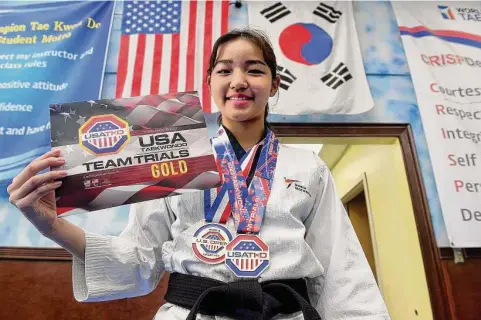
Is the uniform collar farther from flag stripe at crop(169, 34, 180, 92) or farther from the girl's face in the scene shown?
flag stripe at crop(169, 34, 180, 92)

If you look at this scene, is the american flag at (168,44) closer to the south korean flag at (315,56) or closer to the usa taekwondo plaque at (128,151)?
the south korean flag at (315,56)

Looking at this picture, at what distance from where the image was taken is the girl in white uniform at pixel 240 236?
79 cm

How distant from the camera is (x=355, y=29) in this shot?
104 inches

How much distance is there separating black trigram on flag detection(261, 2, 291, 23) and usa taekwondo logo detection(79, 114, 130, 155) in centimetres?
203

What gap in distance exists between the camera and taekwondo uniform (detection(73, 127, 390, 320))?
0.85 m

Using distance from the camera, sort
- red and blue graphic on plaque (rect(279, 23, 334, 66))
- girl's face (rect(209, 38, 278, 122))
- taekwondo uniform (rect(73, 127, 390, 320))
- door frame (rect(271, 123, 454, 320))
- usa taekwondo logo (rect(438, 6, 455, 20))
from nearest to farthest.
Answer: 1. taekwondo uniform (rect(73, 127, 390, 320))
2. girl's face (rect(209, 38, 278, 122))
3. door frame (rect(271, 123, 454, 320))
4. red and blue graphic on plaque (rect(279, 23, 334, 66))
5. usa taekwondo logo (rect(438, 6, 455, 20))

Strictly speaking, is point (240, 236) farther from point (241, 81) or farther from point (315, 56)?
point (315, 56)

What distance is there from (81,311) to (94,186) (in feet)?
4.60

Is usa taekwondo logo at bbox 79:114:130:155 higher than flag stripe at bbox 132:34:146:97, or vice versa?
flag stripe at bbox 132:34:146:97

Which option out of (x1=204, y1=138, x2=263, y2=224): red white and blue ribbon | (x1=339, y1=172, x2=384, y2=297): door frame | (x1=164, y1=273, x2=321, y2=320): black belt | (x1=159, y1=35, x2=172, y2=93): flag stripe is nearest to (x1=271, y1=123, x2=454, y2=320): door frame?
(x1=159, y1=35, x2=172, y2=93): flag stripe

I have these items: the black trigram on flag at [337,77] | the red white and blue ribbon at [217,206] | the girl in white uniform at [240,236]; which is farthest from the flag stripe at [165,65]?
the red white and blue ribbon at [217,206]

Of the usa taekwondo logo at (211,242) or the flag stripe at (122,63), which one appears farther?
the flag stripe at (122,63)

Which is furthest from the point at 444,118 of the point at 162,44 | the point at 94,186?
the point at 94,186

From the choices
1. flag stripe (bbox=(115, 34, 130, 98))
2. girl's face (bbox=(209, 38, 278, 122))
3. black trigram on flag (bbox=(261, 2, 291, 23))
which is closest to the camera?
girl's face (bbox=(209, 38, 278, 122))
